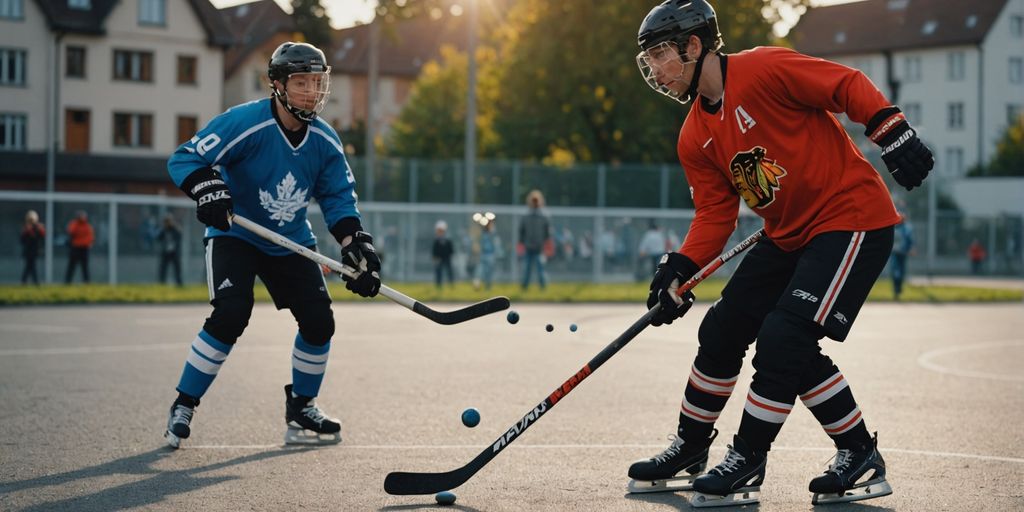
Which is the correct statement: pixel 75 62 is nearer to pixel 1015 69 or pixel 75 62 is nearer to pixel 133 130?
pixel 133 130

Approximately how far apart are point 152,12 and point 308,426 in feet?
146

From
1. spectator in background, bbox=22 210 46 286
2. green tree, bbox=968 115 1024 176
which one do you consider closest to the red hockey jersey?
spectator in background, bbox=22 210 46 286

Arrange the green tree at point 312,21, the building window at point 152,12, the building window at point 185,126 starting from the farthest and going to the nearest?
the green tree at point 312,21 < the building window at point 185,126 < the building window at point 152,12

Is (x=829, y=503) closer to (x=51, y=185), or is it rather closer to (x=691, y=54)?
(x=691, y=54)

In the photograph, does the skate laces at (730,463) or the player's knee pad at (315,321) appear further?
the player's knee pad at (315,321)

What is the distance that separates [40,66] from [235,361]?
39134mm

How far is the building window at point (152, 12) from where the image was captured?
156ft

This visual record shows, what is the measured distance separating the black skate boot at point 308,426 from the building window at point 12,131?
4300 centimetres

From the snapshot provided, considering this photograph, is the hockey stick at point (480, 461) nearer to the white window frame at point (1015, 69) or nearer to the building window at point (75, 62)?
the building window at point (75, 62)

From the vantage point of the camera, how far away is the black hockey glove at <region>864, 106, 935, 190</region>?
431cm

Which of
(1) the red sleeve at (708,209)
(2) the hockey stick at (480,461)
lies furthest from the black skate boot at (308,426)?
(1) the red sleeve at (708,209)

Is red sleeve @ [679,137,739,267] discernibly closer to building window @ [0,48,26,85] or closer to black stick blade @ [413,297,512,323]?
black stick blade @ [413,297,512,323]

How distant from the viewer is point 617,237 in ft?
88.3

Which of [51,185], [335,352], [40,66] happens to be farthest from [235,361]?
[40,66]
